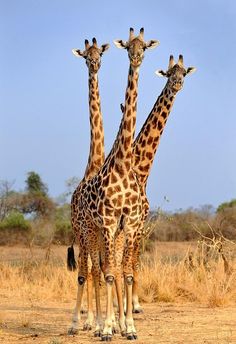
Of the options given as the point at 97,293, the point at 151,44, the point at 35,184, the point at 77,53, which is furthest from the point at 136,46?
the point at 35,184

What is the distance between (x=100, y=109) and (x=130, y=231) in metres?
2.32

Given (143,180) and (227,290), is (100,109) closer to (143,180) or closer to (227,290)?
(143,180)

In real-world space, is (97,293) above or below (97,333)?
above

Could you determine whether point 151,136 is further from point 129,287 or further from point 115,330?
point 115,330

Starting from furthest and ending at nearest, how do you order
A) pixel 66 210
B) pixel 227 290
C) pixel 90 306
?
pixel 66 210
pixel 227 290
pixel 90 306

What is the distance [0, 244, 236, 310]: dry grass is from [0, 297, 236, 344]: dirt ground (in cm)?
38

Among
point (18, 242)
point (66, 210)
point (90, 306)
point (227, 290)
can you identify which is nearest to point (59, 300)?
point (227, 290)

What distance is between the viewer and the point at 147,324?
933 cm

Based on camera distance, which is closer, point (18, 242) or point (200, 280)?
point (200, 280)

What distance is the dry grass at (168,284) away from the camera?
11.5m

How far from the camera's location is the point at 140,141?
1071cm

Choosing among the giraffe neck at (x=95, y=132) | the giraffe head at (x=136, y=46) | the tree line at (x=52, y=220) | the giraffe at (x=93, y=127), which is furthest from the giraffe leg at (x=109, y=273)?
the tree line at (x=52, y=220)

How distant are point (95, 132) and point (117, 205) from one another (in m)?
1.83

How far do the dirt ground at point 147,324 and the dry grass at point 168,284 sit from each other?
1.24 ft
